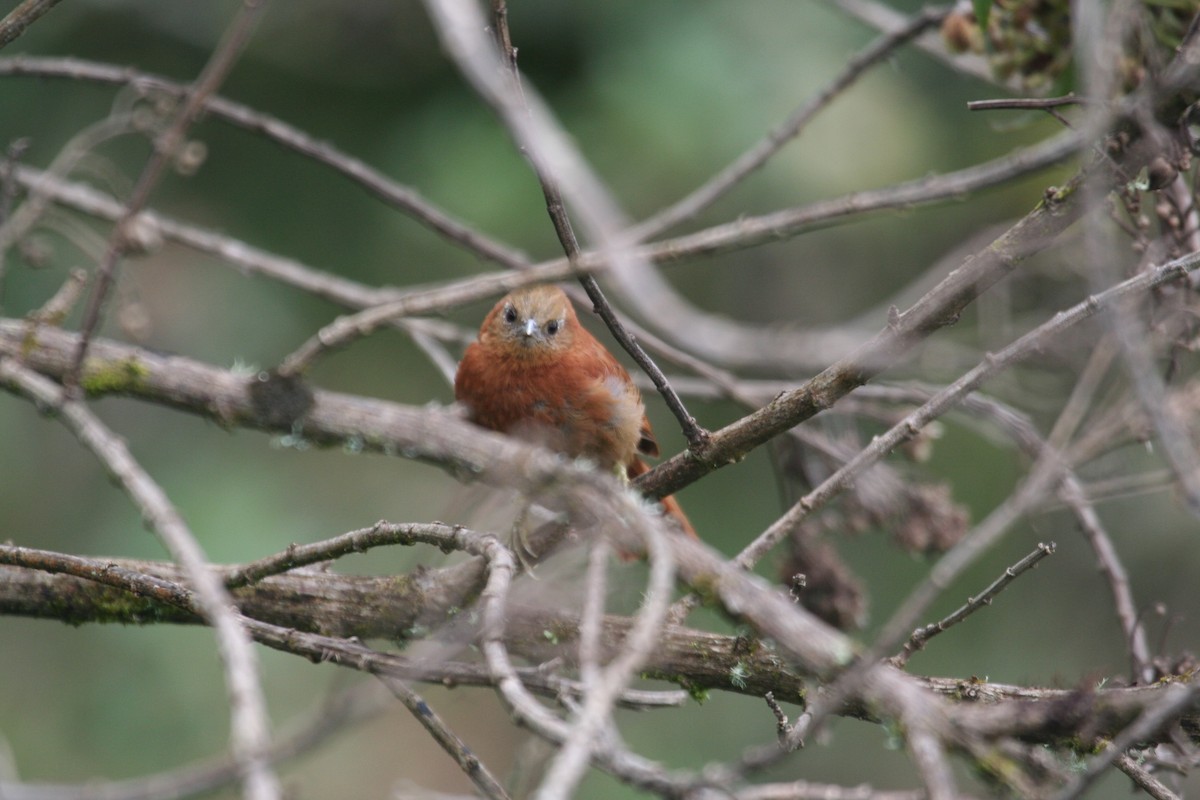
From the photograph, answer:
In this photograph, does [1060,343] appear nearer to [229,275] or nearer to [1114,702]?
[1114,702]

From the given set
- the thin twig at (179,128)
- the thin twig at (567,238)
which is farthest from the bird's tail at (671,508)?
the thin twig at (179,128)

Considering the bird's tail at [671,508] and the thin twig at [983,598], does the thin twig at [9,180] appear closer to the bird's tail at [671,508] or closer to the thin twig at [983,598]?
the bird's tail at [671,508]

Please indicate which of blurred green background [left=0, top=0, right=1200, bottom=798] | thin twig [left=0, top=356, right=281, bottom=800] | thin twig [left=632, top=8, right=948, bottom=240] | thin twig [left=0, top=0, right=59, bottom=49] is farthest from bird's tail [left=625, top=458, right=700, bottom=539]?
thin twig [left=0, top=0, right=59, bottom=49]

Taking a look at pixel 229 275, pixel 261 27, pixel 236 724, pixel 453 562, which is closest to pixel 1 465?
pixel 229 275

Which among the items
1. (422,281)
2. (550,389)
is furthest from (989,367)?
(422,281)

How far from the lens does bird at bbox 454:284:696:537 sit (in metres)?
4.09

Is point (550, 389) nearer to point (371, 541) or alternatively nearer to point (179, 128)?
point (371, 541)

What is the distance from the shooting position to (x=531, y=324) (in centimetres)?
438

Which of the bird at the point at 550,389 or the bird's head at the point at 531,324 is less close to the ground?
the bird's head at the point at 531,324

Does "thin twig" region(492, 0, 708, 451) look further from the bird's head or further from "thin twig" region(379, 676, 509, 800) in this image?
the bird's head

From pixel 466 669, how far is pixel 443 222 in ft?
6.19

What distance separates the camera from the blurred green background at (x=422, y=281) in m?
5.59

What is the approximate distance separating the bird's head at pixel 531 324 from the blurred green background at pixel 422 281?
1.26 metres

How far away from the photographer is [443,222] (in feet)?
12.3
